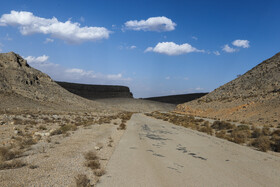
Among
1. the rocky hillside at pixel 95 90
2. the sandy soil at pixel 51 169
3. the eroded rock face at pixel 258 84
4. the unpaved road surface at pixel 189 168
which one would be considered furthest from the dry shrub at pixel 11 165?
the rocky hillside at pixel 95 90

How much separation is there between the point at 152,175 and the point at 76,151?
4.67 m

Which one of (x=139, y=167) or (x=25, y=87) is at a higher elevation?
(x=25, y=87)

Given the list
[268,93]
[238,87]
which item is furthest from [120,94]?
[268,93]

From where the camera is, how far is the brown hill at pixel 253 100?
29991mm

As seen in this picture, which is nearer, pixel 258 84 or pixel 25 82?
pixel 258 84

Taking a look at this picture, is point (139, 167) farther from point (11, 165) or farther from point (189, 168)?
point (11, 165)

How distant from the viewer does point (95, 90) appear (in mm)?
127812

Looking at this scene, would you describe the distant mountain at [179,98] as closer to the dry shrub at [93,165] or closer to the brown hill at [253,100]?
the brown hill at [253,100]

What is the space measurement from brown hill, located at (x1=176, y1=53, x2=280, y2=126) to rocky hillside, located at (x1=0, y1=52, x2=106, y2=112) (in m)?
36.9

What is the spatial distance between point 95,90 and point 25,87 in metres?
77.4

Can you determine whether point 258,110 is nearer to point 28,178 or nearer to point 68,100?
point 28,178

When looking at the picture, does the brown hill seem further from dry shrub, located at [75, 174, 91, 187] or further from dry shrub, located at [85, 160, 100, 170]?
dry shrub, located at [75, 174, 91, 187]

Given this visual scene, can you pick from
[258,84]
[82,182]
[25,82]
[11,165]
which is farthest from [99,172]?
[25,82]

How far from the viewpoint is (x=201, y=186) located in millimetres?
5844
